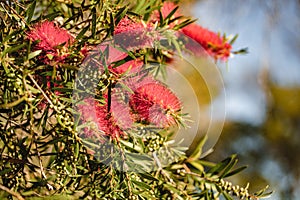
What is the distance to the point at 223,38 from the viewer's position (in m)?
0.58

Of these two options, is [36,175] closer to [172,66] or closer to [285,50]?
[172,66]

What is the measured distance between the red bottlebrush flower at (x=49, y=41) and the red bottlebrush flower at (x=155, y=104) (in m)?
0.07

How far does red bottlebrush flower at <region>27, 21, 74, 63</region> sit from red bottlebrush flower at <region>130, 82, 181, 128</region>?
2.6 inches

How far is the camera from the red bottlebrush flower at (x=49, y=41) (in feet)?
1.23

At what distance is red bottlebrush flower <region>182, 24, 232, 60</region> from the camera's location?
1.80ft

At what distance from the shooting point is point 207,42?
56 centimetres

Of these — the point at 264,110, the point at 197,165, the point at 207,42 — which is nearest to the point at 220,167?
the point at 197,165

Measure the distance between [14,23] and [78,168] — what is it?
0.13m

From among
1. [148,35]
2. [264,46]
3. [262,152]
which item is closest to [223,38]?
[148,35]

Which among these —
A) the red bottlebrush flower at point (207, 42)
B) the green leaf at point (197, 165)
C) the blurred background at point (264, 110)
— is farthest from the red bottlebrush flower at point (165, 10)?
the blurred background at point (264, 110)

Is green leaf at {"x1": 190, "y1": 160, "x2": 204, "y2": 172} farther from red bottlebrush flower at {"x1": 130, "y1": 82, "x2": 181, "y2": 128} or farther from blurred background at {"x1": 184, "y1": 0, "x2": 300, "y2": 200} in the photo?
blurred background at {"x1": 184, "y1": 0, "x2": 300, "y2": 200}

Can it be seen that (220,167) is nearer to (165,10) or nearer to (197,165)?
(197,165)

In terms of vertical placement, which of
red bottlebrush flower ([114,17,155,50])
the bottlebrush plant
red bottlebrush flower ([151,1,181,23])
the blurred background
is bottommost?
the bottlebrush plant

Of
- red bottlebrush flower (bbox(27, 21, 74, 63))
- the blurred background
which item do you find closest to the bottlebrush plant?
red bottlebrush flower (bbox(27, 21, 74, 63))
